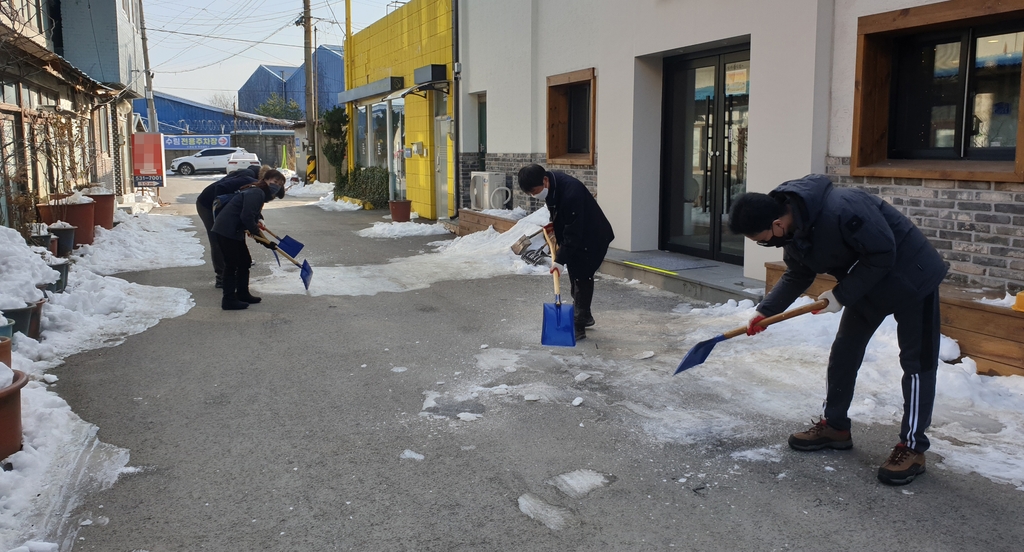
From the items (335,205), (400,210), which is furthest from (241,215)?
(335,205)

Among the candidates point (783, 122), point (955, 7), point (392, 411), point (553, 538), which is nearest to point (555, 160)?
point (783, 122)

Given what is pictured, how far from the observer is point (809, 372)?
19.7 ft

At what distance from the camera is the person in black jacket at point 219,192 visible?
31.8 ft

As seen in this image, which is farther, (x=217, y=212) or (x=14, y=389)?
(x=217, y=212)

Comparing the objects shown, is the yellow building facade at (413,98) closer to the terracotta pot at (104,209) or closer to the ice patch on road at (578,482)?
the terracotta pot at (104,209)

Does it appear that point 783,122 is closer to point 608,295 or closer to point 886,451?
point 608,295

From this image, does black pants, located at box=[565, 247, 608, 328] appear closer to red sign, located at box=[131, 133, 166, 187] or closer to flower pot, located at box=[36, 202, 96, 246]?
flower pot, located at box=[36, 202, 96, 246]

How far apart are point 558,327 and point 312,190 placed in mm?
25287

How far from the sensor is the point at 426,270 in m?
11.6

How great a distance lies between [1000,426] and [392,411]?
3.74m

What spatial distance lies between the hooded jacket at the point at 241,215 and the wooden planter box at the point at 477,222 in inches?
202

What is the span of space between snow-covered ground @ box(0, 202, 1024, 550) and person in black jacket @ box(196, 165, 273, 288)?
0.61 m

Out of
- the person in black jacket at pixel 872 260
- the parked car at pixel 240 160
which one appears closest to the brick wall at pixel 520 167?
the person in black jacket at pixel 872 260

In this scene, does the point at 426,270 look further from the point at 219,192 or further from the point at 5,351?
the point at 5,351
